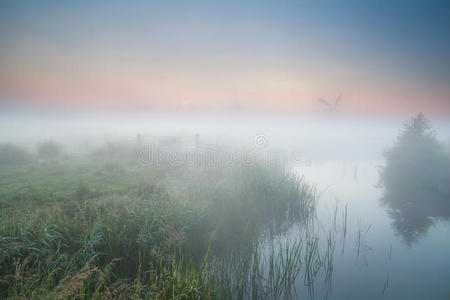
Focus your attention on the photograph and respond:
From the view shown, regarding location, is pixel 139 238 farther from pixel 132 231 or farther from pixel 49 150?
pixel 49 150

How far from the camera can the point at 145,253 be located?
17.2 feet

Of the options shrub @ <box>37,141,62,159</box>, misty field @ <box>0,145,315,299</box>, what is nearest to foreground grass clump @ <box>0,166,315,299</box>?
misty field @ <box>0,145,315,299</box>

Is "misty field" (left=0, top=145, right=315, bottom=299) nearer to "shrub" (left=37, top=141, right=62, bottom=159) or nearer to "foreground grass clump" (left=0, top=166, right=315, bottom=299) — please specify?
"foreground grass clump" (left=0, top=166, right=315, bottom=299)

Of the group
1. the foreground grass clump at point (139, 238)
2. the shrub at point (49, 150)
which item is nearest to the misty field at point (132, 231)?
the foreground grass clump at point (139, 238)

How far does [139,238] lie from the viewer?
17.3ft

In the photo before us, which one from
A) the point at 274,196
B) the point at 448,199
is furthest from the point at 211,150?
the point at 448,199

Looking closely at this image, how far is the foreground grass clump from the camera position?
11.9 feet

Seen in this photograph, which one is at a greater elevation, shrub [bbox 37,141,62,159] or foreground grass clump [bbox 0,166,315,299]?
shrub [bbox 37,141,62,159]

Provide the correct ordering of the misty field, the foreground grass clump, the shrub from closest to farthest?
1. the foreground grass clump
2. the misty field
3. the shrub

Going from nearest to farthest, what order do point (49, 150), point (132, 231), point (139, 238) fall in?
1. point (139, 238)
2. point (132, 231)
3. point (49, 150)

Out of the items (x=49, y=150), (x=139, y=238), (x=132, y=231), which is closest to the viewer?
(x=139, y=238)

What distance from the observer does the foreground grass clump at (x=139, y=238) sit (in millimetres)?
3621

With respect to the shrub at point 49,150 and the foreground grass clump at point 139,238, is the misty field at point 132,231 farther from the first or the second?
the shrub at point 49,150

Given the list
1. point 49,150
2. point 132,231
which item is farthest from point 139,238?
point 49,150
